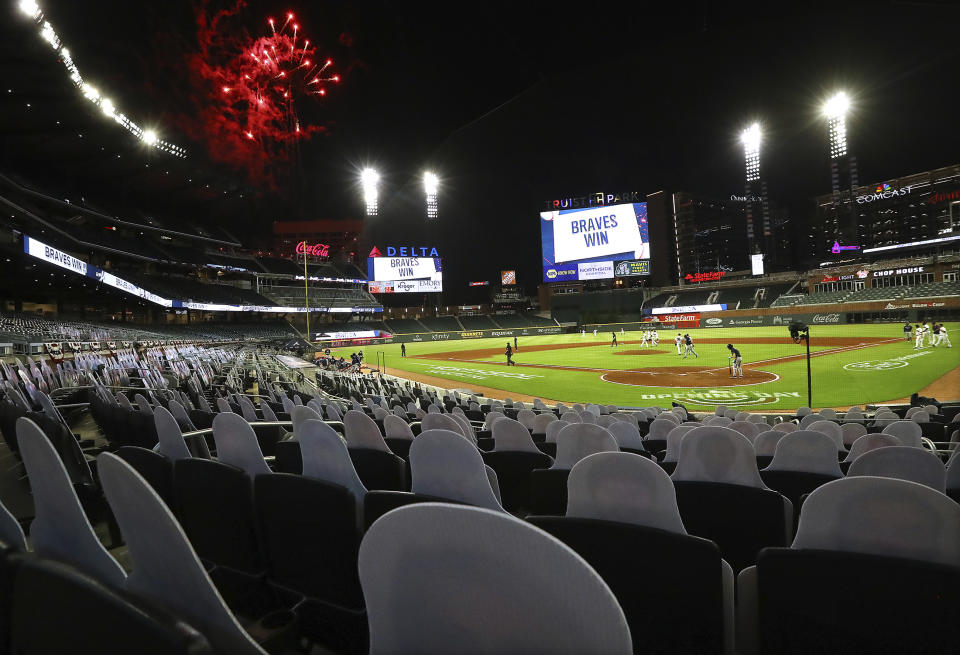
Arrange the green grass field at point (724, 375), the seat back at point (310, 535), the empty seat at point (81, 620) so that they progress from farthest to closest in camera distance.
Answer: the green grass field at point (724, 375) → the seat back at point (310, 535) → the empty seat at point (81, 620)

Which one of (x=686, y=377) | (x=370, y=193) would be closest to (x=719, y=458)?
(x=686, y=377)

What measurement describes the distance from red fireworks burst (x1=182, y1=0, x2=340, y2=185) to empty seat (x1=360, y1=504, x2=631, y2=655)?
28.2 meters

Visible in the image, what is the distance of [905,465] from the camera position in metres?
3.05

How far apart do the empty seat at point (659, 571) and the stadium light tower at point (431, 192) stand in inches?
3626

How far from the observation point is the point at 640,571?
1786 mm

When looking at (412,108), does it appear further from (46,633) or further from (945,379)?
(945,379)

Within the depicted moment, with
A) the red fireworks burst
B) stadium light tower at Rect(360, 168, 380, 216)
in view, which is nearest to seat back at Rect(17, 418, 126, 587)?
the red fireworks burst

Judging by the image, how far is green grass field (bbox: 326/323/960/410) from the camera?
1745 cm

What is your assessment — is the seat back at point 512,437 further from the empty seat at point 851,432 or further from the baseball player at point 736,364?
the baseball player at point 736,364

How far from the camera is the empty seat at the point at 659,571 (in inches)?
66.6

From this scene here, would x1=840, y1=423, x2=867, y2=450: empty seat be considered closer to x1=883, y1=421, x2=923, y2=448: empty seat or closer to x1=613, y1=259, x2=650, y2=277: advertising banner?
x1=883, y1=421, x2=923, y2=448: empty seat

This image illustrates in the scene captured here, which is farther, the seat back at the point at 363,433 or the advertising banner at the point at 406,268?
the advertising banner at the point at 406,268

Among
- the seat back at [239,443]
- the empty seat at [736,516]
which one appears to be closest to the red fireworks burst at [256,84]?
the seat back at [239,443]

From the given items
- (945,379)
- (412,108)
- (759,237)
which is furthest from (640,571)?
(759,237)
